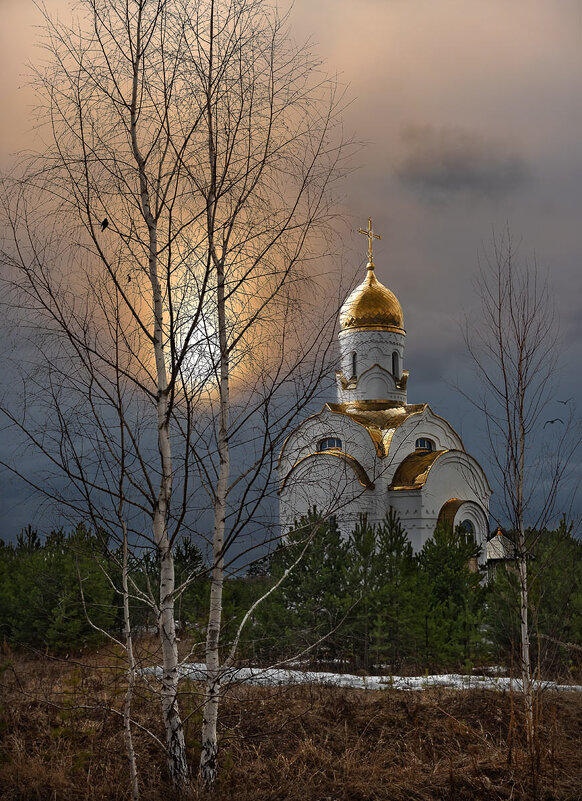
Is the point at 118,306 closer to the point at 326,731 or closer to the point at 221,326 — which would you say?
the point at 221,326

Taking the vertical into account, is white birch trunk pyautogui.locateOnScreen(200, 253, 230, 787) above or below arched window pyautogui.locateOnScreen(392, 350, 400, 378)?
below

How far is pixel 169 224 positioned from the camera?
5.32 meters

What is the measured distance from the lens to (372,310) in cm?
2786

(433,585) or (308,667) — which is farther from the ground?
(433,585)

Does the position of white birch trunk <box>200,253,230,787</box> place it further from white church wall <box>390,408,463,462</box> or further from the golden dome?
the golden dome

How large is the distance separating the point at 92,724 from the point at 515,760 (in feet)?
13.6

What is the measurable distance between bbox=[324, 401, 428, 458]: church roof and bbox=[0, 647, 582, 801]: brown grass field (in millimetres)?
15628

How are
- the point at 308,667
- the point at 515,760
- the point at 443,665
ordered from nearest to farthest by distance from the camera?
the point at 515,760, the point at 308,667, the point at 443,665

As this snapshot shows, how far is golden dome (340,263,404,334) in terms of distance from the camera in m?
27.8

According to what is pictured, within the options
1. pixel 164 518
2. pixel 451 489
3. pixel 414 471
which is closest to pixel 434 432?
pixel 451 489

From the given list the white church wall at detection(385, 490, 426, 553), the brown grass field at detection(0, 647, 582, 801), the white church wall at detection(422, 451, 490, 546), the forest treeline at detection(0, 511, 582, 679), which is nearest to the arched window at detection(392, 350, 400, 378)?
the white church wall at detection(422, 451, 490, 546)

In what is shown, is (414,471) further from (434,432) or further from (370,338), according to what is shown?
(370,338)

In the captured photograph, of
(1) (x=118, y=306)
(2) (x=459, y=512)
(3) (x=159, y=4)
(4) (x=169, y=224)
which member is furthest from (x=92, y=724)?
(2) (x=459, y=512)

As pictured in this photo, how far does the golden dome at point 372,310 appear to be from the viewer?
27.8 metres
